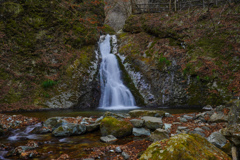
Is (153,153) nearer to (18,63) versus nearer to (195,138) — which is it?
(195,138)

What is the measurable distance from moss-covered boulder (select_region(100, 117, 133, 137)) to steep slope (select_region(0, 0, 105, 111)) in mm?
7589

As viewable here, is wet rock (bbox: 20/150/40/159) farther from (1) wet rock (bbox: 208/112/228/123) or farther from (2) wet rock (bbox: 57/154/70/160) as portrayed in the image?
(1) wet rock (bbox: 208/112/228/123)

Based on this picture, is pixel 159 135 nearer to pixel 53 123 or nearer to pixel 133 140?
pixel 133 140

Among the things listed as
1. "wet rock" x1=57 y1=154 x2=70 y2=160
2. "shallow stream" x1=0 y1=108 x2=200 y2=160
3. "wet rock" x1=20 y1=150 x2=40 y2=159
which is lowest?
"shallow stream" x1=0 y1=108 x2=200 y2=160

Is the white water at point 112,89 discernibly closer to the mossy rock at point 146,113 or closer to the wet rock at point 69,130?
the mossy rock at point 146,113

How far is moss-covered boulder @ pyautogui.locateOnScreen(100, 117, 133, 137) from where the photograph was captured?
486cm

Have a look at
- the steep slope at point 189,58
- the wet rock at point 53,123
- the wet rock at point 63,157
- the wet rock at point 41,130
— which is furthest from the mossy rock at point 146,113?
the steep slope at point 189,58

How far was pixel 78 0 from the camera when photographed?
52.7 feet

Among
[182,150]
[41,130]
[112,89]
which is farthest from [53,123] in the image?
[112,89]

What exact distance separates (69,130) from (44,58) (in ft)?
31.8

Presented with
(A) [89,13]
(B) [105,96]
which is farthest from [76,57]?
(A) [89,13]

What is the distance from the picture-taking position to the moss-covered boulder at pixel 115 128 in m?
4.86

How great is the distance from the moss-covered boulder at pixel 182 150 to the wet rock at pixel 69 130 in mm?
3521

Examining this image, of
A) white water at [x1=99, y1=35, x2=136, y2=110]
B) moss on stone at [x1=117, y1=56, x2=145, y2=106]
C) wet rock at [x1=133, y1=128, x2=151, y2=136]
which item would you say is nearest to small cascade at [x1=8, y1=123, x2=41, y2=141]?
wet rock at [x1=133, y1=128, x2=151, y2=136]
